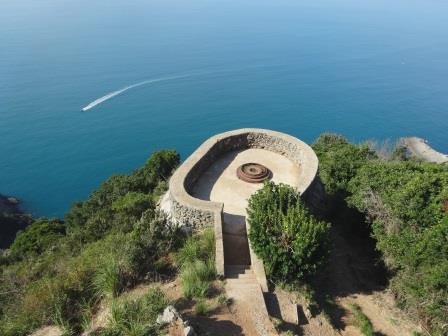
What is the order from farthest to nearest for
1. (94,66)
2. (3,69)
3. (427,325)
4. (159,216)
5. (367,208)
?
1. (94,66)
2. (3,69)
3. (367,208)
4. (159,216)
5. (427,325)

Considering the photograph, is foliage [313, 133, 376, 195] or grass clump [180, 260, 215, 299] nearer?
grass clump [180, 260, 215, 299]

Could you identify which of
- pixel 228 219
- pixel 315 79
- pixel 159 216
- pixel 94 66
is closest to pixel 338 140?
pixel 228 219

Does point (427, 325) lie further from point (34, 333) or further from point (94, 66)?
point (94, 66)

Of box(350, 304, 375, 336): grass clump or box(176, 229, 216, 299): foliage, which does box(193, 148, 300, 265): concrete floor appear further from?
box(350, 304, 375, 336): grass clump

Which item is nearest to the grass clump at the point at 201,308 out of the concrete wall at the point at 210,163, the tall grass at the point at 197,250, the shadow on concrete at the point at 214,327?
the shadow on concrete at the point at 214,327

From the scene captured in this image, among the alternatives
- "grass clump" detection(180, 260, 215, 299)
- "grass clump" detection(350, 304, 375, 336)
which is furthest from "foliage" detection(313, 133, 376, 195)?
"grass clump" detection(180, 260, 215, 299)

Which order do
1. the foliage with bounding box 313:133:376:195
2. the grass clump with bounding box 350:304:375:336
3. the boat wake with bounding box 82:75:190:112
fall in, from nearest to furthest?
the grass clump with bounding box 350:304:375:336, the foliage with bounding box 313:133:376:195, the boat wake with bounding box 82:75:190:112
